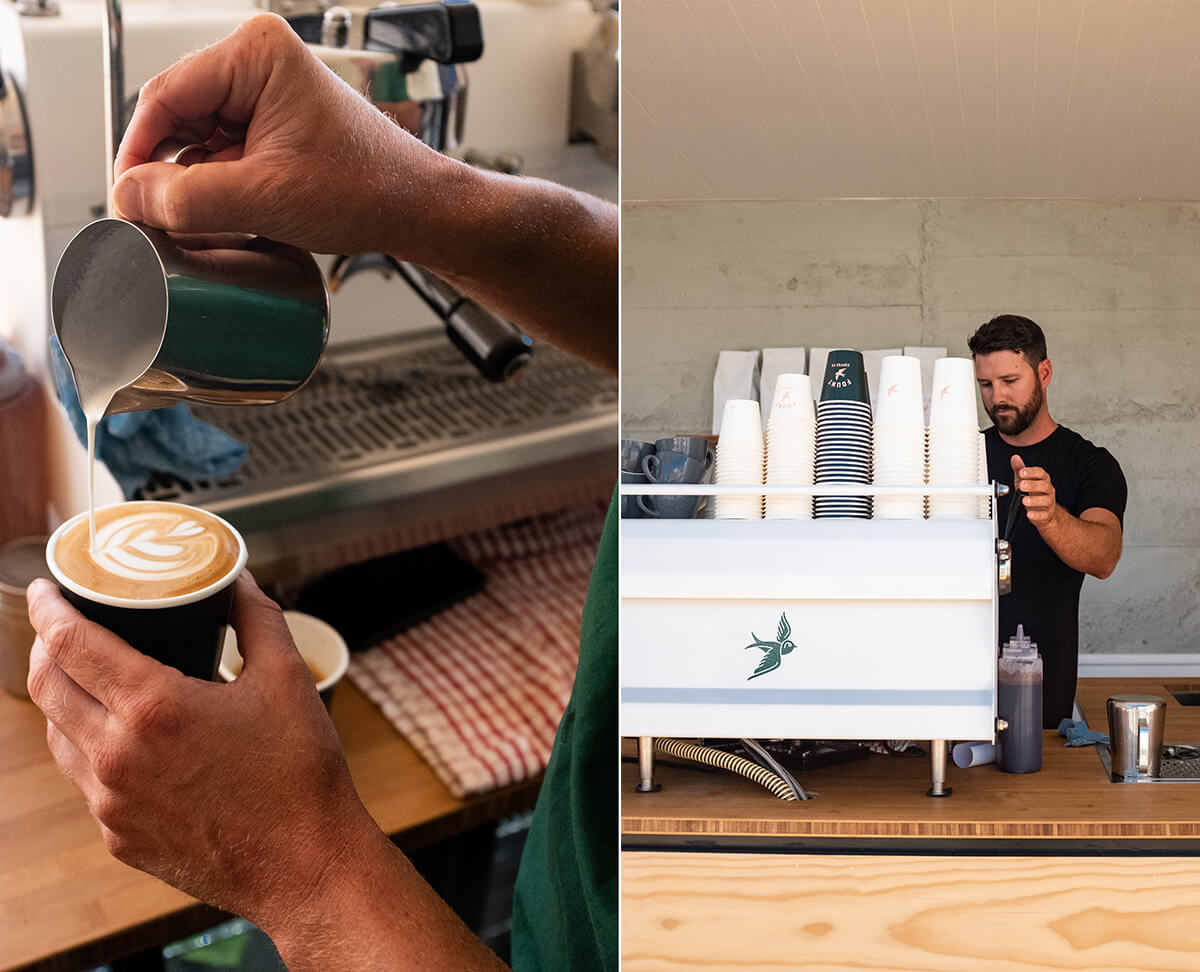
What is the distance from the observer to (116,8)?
0.65m

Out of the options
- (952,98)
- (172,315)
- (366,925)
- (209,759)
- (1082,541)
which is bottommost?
(366,925)

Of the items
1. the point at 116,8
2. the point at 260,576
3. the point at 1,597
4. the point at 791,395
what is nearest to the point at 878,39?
the point at 791,395

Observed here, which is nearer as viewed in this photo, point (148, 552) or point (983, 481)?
point (148, 552)


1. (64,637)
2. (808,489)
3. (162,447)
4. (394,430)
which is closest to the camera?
(64,637)

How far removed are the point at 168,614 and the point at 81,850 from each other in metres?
0.28

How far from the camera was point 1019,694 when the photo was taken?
0.65 metres

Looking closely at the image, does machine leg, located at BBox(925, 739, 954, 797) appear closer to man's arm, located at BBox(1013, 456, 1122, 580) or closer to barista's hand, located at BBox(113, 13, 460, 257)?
man's arm, located at BBox(1013, 456, 1122, 580)

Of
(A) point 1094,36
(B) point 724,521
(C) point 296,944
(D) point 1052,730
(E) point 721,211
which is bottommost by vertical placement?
(C) point 296,944

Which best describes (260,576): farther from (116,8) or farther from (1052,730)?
(1052,730)

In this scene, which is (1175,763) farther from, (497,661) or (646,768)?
(497,661)

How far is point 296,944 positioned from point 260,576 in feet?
0.99

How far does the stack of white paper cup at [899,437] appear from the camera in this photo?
2.03 ft

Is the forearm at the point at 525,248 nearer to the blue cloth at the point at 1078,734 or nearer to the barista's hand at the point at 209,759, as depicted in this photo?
the barista's hand at the point at 209,759

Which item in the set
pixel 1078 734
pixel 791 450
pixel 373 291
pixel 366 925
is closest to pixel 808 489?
pixel 791 450
